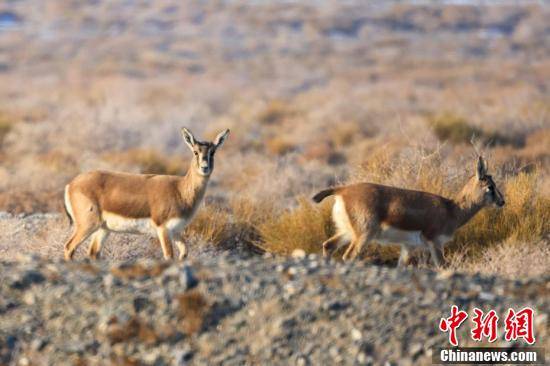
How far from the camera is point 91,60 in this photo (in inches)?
2505

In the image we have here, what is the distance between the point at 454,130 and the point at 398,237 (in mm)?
13504

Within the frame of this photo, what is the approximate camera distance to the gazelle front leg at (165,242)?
9.77 meters

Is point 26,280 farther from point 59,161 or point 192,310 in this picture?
point 59,161

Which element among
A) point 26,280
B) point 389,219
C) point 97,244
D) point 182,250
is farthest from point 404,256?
point 26,280

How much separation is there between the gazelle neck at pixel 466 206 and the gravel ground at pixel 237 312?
251 centimetres

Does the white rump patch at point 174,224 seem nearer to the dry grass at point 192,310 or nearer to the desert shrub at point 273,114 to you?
the dry grass at point 192,310

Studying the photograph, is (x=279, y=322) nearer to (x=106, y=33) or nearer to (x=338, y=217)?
(x=338, y=217)

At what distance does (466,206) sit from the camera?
10.8 m

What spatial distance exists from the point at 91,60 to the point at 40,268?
186 feet

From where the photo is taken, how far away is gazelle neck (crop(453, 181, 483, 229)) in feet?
35.4

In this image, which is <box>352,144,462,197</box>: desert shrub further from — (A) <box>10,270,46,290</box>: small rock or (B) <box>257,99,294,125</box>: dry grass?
(B) <box>257,99,294,125</box>: dry grass

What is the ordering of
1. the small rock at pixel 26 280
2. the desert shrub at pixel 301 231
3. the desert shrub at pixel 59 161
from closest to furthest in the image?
1. the small rock at pixel 26 280
2. the desert shrub at pixel 301 231
3. the desert shrub at pixel 59 161

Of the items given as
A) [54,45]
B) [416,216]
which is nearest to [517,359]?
[416,216]

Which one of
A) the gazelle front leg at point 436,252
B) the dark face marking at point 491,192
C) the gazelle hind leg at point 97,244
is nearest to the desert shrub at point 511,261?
the gazelle front leg at point 436,252
